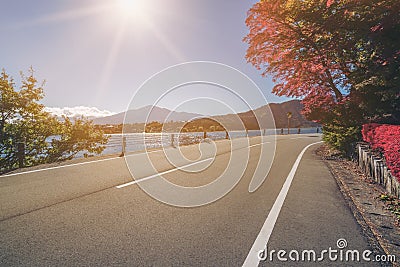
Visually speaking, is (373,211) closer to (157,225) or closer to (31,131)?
(157,225)

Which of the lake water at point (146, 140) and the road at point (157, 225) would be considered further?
the lake water at point (146, 140)

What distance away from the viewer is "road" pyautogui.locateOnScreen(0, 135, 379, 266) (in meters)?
2.52

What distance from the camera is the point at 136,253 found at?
2.57m

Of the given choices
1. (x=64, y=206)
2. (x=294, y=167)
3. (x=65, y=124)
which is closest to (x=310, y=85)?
(x=294, y=167)

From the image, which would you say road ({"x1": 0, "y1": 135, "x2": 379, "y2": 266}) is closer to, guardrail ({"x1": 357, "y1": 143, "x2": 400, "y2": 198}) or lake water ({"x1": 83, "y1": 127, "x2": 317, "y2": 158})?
guardrail ({"x1": 357, "y1": 143, "x2": 400, "y2": 198})

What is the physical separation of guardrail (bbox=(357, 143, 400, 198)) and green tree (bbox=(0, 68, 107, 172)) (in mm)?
12308

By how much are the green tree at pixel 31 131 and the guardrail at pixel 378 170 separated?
1231 cm

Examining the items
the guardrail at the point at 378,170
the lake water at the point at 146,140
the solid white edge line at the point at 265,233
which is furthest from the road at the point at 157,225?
the lake water at the point at 146,140

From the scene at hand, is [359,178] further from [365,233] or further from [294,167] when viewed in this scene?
[365,233]

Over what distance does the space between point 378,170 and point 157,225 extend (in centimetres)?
579

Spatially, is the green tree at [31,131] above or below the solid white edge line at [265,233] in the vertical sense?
above

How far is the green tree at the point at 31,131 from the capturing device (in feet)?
31.0

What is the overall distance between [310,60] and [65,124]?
44.0ft

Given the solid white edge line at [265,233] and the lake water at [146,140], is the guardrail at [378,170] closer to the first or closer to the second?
the solid white edge line at [265,233]
